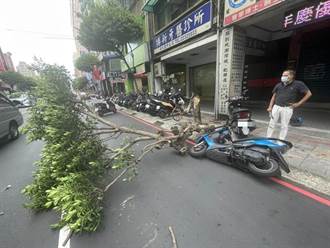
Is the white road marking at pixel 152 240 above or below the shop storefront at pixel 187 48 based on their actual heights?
below

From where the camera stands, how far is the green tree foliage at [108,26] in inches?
399

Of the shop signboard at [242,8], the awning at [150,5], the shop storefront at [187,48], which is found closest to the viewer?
the shop signboard at [242,8]

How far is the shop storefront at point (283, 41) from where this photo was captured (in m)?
4.25

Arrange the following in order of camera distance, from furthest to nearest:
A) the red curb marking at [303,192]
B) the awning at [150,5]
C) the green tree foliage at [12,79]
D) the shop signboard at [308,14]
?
the green tree foliage at [12,79] → the awning at [150,5] → the shop signboard at [308,14] → the red curb marking at [303,192]

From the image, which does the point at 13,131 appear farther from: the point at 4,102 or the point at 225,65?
the point at 225,65

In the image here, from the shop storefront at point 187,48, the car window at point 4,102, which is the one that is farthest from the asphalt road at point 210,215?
the car window at point 4,102

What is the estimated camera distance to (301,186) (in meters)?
2.66

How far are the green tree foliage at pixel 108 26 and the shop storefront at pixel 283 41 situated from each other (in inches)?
285

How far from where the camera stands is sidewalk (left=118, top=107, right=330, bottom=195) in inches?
108

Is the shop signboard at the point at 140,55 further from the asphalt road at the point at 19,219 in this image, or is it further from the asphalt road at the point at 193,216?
the asphalt road at the point at 193,216

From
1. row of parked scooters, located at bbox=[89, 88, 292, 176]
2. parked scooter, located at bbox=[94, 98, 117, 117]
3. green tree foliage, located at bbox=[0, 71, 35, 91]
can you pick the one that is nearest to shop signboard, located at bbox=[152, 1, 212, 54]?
row of parked scooters, located at bbox=[89, 88, 292, 176]

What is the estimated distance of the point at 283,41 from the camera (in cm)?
771

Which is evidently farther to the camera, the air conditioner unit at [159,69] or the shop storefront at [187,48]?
the air conditioner unit at [159,69]

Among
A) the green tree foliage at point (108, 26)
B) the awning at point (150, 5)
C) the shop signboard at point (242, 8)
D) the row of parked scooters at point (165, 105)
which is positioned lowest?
the row of parked scooters at point (165, 105)
